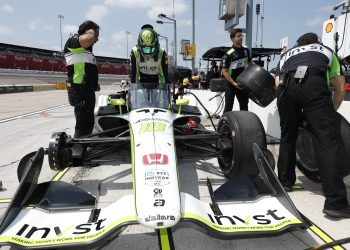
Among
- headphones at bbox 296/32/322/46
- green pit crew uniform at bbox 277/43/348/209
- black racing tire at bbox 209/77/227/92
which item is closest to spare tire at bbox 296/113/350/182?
green pit crew uniform at bbox 277/43/348/209

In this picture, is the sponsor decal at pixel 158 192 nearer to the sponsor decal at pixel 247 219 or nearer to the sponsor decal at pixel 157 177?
the sponsor decal at pixel 157 177

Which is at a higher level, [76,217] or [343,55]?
[343,55]

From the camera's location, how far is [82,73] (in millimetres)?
4867

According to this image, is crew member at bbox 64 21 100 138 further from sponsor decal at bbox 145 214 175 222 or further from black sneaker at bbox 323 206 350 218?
black sneaker at bbox 323 206 350 218

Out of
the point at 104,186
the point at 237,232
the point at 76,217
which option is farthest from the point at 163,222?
the point at 104,186

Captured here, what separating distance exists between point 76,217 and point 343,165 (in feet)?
8.66

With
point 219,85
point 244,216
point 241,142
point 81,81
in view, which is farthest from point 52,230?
point 219,85

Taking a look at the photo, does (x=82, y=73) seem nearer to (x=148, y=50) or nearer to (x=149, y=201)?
(x=148, y=50)

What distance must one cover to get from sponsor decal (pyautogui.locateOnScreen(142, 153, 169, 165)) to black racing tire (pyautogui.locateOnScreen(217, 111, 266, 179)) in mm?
1100

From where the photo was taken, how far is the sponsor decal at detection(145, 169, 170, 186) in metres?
2.63

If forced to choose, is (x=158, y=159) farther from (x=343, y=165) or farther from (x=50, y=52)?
(x=50, y=52)

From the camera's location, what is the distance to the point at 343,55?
29.2 feet

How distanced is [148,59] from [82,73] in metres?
1.08

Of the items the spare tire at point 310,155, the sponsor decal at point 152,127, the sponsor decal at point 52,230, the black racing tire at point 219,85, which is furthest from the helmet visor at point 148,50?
the sponsor decal at point 52,230
